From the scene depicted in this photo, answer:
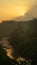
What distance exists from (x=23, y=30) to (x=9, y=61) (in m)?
0.39

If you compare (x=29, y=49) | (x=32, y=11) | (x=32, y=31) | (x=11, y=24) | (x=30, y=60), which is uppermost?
(x=32, y=11)

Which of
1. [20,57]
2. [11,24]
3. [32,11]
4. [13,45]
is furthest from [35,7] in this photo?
[20,57]

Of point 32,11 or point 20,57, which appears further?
point 32,11

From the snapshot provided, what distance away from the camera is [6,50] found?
4.60 ft

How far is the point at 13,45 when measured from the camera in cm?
146

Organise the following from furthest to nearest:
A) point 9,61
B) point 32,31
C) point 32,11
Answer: point 32,11, point 32,31, point 9,61

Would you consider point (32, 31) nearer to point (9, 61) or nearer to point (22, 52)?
point (22, 52)

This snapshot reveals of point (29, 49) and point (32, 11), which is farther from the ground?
point (32, 11)

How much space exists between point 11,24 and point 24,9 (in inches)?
8.5

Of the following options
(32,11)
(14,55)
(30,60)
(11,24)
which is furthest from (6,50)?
(32,11)

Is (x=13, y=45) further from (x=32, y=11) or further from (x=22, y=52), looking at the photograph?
(x=32, y=11)

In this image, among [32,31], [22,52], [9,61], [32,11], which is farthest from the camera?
[32,11]

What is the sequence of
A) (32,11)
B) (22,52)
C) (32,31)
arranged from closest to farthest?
(22,52) → (32,31) → (32,11)

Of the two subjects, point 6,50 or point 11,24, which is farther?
point 11,24
